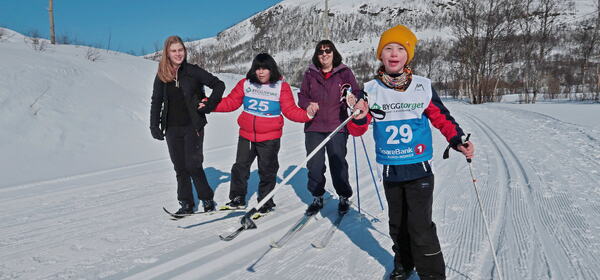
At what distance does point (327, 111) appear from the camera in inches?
150

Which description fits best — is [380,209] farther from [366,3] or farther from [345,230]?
[366,3]

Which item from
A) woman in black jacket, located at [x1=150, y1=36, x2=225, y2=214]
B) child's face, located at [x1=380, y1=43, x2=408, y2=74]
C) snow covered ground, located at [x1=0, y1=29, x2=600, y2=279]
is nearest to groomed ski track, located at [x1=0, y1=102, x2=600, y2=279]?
snow covered ground, located at [x1=0, y1=29, x2=600, y2=279]

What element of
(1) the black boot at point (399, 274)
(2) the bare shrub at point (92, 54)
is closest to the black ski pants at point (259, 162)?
(1) the black boot at point (399, 274)

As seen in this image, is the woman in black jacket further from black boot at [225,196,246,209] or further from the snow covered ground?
the snow covered ground

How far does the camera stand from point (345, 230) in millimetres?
3482

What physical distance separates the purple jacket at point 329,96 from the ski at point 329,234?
A: 37.8 inches

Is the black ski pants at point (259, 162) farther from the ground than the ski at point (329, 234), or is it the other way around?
the black ski pants at point (259, 162)

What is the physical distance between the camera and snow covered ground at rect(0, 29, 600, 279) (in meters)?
2.77

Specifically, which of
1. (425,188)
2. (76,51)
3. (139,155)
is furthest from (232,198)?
(76,51)

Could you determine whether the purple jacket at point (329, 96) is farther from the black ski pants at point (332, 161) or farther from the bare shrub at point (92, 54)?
the bare shrub at point (92, 54)

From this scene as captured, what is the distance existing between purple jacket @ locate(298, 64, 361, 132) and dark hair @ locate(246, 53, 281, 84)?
1.40 feet

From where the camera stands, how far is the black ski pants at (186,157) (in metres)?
3.77

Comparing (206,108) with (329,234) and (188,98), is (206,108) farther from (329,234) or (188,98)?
(329,234)

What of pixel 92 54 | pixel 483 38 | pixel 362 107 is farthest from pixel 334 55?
pixel 483 38
